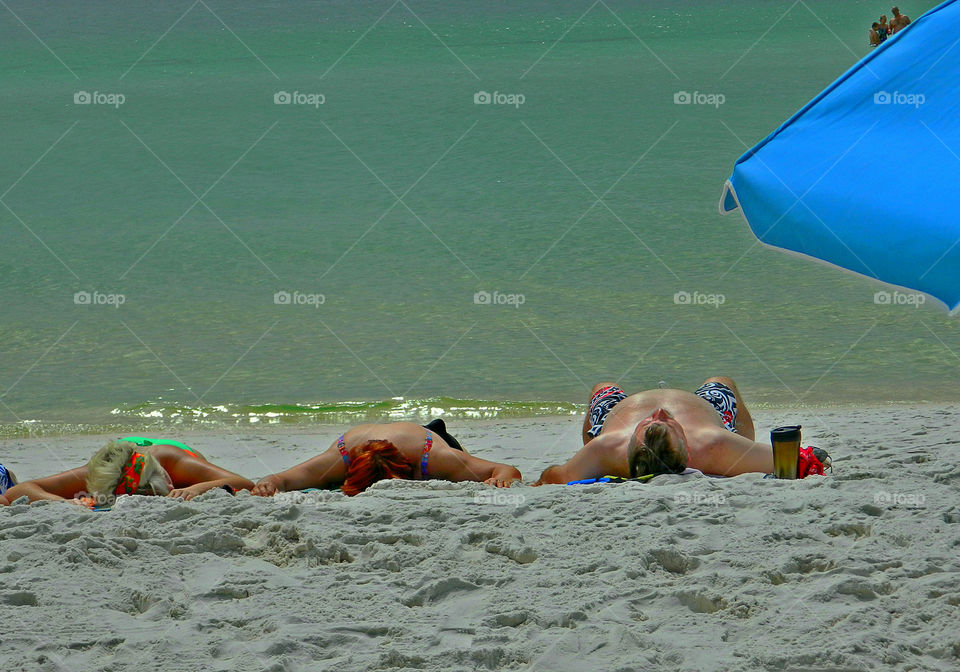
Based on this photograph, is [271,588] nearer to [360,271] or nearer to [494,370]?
[494,370]

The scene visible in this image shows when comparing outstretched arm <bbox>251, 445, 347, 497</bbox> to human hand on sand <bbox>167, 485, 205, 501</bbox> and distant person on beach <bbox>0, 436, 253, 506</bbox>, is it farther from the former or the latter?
human hand on sand <bbox>167, 485, 205, 501</bbox>

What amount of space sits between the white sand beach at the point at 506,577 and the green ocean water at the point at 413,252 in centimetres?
126

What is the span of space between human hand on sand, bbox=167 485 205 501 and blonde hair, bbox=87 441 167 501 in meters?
0.05

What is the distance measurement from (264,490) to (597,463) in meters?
1.57

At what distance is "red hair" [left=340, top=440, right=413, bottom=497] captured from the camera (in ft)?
17.1

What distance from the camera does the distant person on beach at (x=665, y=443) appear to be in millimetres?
4996

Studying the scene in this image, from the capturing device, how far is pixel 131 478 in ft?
16.5
